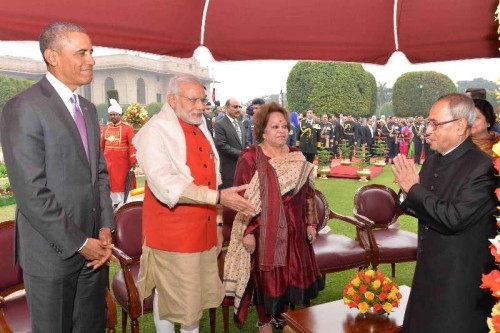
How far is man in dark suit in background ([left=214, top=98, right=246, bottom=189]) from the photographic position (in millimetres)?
6613

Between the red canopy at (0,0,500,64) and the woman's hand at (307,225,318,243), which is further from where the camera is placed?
the woman's hand at (307,225,318,243)

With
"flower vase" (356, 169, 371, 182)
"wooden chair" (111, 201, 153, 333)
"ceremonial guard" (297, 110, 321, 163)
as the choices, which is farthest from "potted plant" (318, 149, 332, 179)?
"wooden chair" (111, 201, 153, 333)

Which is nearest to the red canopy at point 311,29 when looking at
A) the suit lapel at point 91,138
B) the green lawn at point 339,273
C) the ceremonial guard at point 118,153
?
the suit lapel at point 91,138

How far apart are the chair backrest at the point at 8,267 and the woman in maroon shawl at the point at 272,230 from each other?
1.48 meters

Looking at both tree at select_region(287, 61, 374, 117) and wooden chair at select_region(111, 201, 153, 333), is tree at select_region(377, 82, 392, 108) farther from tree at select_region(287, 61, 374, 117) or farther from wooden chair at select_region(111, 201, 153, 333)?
wooden chair at select_region(111, 201, 153, 333)

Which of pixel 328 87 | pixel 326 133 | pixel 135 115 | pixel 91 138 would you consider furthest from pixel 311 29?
pixel 328 87

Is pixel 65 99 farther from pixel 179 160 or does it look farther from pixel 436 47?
pixel 436 47

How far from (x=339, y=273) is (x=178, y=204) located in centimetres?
312

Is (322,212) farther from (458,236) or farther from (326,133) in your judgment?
(326,133)

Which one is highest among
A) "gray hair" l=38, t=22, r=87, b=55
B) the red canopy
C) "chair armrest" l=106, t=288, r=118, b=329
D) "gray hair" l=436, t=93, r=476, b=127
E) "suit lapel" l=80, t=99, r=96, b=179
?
the red canopy

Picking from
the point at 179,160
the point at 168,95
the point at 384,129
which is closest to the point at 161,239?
the point at 179,160

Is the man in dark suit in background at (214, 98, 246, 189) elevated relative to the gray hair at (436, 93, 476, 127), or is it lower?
lower

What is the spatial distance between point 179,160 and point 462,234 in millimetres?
1600

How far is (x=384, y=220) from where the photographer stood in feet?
15.6
